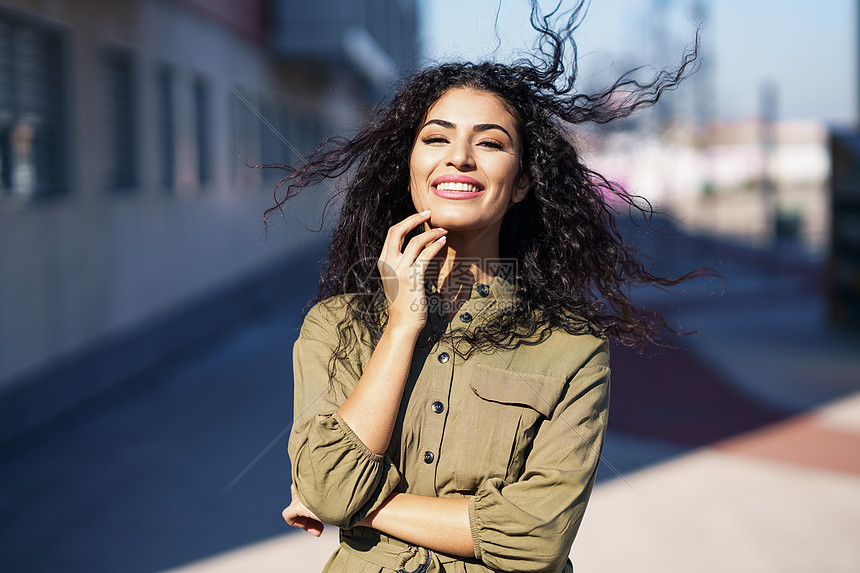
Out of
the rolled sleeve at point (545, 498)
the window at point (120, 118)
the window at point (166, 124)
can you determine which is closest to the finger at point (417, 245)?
the rolled sleeve at point (545, 498)

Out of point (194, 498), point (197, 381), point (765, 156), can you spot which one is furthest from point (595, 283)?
point (765, 156)

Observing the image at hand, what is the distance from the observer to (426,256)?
2115 mm

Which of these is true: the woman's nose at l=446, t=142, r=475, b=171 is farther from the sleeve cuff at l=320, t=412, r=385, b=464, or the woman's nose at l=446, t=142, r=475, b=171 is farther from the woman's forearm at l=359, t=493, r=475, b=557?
the woman's forearm at l=359, t=493, r=475, b=557

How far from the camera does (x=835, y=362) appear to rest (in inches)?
408

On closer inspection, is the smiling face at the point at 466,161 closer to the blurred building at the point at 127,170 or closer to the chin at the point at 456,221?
the chin at the point at 456,221

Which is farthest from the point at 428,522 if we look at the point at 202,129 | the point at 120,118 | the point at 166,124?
→ the point at 202,129

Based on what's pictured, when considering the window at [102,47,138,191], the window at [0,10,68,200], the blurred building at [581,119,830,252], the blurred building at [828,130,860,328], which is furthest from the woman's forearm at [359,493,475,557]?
the blurred building at [828,130,860,328]

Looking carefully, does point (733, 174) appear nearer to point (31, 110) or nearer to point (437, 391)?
point (31, 110)

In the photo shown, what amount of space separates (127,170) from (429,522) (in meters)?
9.83

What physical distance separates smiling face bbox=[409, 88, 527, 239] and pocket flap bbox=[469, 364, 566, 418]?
1.12ft

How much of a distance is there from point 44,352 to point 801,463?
6.07 meters

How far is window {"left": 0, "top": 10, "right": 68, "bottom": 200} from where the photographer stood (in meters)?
7.76

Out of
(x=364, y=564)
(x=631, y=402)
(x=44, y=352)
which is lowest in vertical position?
(x=631, y=402)

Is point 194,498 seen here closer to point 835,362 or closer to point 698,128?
point 835,362
